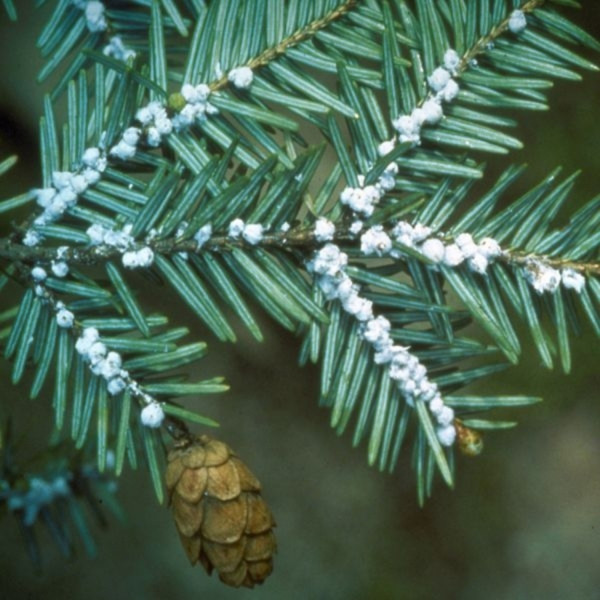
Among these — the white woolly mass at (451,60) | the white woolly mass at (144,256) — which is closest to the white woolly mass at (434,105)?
the white woolly mass at (451,60)

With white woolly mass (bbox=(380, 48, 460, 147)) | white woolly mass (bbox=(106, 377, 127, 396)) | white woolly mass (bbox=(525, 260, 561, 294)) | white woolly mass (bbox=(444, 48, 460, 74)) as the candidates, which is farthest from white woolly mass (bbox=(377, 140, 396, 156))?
white woolly mass (bbox=(106, 377, 127, 396))

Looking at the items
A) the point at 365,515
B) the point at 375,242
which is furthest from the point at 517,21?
the point at 365,515

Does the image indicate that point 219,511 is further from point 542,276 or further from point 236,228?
point 542,276

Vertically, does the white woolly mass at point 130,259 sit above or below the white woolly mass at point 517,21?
below

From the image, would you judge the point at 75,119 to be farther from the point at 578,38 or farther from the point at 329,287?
the point at 578,38

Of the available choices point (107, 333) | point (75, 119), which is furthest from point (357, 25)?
point (107, 333)

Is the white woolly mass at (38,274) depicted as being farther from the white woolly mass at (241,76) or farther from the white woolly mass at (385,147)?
the white woolly mass at (385,147)
